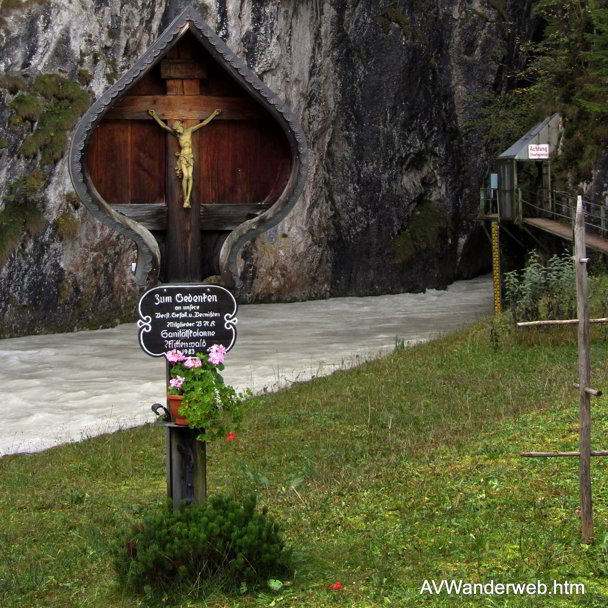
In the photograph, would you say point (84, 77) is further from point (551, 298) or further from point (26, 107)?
point (551, 298)

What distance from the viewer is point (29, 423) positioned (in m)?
17.6

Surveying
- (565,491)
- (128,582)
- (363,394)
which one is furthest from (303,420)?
(128,582)

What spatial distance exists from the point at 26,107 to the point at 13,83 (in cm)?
83

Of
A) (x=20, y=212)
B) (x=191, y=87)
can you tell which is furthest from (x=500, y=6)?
(x=191, y=87)

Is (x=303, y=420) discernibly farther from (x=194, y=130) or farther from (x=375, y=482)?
(x=194, y=130)

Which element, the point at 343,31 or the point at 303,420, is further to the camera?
the point at 343,31

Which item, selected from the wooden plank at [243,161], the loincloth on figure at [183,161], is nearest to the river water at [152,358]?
the wooden plank at [243,161]

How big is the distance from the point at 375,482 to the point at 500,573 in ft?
9.14

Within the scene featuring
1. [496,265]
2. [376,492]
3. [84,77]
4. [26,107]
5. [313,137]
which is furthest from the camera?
[313,137]

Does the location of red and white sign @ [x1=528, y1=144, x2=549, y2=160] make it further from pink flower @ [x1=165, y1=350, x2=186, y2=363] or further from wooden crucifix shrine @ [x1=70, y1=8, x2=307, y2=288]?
pink flower @ [x1=165, y1=350, x2=186, y2=363]

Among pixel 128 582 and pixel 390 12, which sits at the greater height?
pixel 390 12

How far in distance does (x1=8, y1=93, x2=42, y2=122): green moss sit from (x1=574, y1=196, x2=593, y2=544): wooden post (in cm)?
2712

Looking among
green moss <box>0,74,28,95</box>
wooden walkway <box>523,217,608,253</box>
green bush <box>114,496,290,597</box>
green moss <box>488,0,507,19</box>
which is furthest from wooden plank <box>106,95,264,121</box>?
green moss <box>488,0,507,19</box>

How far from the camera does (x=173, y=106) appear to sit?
7.89m
